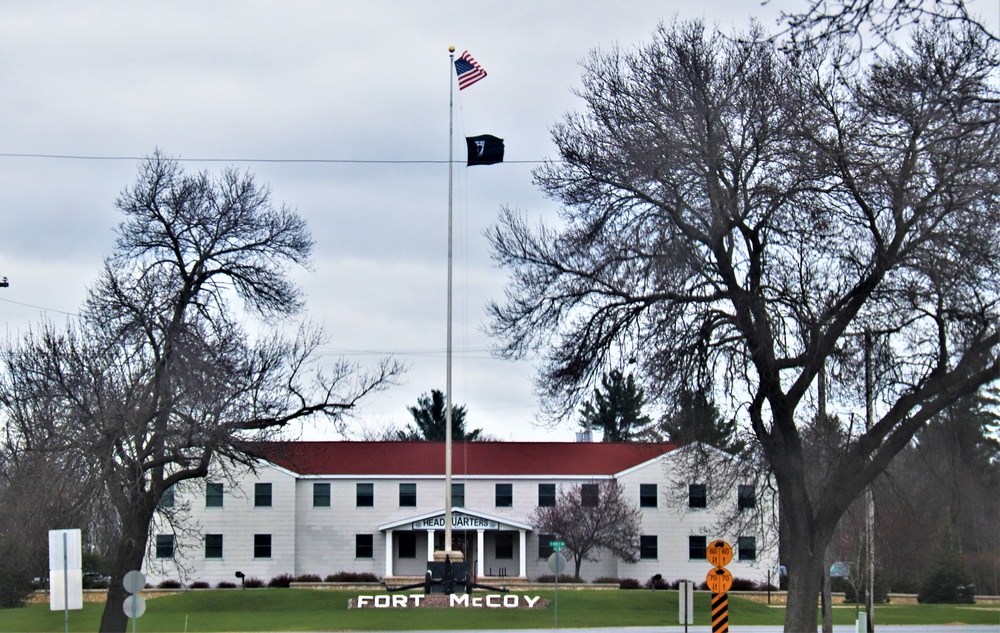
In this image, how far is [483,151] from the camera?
38.5m

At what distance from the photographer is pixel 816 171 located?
21703 mm

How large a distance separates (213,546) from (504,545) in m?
15.6

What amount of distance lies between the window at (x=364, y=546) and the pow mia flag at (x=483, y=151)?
3073cm

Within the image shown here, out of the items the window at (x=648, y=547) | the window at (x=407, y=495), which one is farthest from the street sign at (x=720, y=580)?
A: the window at (x=407, y=495)

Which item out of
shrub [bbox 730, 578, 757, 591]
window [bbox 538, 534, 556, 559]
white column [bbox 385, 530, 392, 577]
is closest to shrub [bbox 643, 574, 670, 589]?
shrub [bbox 730, 578, 757, 591]

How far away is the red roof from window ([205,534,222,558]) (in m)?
6.28

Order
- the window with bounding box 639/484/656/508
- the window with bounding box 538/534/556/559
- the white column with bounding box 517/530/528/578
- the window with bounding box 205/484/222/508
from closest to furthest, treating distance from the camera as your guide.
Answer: the white column with bounding box 517/530/528/578 → the window with bounding box 205/484/222/508 → the window with bounding box 538/534/556/559 → the window with bounding box 639/484/656/508

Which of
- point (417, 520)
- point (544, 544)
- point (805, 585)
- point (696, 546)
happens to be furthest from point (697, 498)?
point (805, 585)

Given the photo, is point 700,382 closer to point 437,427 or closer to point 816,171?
point 816,171

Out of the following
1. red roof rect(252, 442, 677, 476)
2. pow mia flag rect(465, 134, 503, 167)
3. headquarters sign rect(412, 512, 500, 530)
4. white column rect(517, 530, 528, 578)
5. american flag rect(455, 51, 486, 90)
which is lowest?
white column rect(517, 530, 528, 578)

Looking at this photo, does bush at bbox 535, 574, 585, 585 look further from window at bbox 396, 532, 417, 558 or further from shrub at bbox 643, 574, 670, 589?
window at bbox 396, 532, 417, 558

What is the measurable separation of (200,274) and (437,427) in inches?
2438

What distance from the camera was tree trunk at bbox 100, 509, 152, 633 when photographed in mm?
30750

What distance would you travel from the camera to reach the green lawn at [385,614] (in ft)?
136
